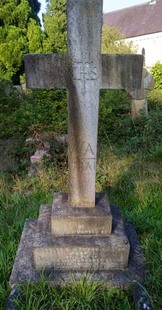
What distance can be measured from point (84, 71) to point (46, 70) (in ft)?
0.86

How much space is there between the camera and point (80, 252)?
2023 mm

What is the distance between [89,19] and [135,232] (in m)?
1.78

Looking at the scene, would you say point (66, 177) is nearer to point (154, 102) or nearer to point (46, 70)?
point (46, 70)

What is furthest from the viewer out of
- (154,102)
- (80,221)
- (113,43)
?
(113,43)

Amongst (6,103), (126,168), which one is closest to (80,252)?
(126,168)

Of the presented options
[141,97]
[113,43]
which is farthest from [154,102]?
[113,43]

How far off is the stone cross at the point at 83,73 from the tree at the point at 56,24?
11082 millimetres

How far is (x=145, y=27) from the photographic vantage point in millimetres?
25750

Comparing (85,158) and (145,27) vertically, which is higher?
(145,27)

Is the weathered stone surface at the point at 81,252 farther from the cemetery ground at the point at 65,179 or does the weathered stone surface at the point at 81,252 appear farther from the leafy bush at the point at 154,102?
the leafy bush at the point at 154,102

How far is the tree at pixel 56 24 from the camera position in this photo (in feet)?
44.2

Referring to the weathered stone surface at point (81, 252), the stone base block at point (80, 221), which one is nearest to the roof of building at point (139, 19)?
the stone base block at point (80, 221)

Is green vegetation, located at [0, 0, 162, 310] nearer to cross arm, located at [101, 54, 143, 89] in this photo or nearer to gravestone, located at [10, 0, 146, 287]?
gravestone, located at [10, 0, 146, 287]

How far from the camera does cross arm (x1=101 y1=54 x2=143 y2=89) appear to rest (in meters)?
1.97
